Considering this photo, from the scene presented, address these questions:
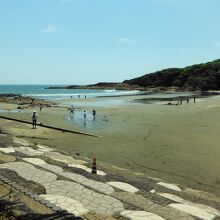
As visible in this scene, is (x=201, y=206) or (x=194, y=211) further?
(x=201, y=206)

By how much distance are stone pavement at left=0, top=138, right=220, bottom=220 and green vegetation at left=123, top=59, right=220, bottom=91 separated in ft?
406

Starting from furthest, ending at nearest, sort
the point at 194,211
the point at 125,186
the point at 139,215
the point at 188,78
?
the point at 188,78 < the point at 125,186 < the point at 194,211 < the point at 139,215

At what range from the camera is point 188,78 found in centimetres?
14500

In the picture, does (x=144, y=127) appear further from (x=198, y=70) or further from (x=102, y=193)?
(x=198, y=70)

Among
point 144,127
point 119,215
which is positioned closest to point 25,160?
point 119,215

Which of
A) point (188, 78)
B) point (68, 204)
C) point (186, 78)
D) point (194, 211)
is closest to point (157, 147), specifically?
point (194, 211)

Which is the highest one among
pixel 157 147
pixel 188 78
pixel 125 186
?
pixel 188 78

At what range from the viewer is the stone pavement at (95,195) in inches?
291

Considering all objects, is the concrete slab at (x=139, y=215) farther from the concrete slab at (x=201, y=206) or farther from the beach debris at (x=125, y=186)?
the concrete slab at (x=201, y=206)

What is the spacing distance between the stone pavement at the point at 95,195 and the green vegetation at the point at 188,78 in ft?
406

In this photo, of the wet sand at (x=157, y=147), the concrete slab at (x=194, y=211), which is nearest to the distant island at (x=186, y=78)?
the wet sand at (x=157, y=147)

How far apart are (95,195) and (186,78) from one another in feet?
477

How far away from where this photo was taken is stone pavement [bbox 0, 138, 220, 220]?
24.3 ft

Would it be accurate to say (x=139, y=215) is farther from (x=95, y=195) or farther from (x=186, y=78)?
(x=186, y=78)
